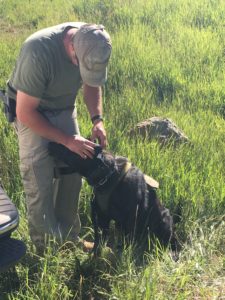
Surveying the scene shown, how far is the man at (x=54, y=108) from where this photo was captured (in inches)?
79.4

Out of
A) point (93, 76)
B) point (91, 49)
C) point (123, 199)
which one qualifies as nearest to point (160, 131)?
point (123, 199)

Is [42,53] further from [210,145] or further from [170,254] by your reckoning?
[210,145]

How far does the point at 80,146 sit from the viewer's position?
7.00 ft

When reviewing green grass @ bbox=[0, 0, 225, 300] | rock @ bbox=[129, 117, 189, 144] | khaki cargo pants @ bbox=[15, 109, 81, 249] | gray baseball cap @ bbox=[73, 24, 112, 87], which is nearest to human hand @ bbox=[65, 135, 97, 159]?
khaki cargo pants @ bbox=[15, 109, 81, 249]

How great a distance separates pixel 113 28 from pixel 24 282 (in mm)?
5005

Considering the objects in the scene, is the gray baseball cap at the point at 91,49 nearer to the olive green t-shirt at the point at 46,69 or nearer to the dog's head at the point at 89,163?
the olive green t-shirt at the point at 46,69

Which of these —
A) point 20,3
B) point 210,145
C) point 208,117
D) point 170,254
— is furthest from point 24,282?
point 20,3

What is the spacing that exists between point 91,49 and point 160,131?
1669mm

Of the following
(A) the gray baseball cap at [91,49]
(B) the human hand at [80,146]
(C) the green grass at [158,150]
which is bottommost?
(C) the green grass at [158,150]

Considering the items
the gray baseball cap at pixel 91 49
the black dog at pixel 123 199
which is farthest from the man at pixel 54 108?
the black dog at pixel 123 199

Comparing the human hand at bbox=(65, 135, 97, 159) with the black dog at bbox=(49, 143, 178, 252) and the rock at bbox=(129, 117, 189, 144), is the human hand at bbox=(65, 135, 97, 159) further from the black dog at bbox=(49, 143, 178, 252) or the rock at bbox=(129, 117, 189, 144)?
the rock at bbox=(129, 117, 189, 144)

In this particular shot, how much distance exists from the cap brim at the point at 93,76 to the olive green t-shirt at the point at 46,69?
0.18 meters

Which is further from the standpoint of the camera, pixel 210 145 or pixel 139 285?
pixel 210 145

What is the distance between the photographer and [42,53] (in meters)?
2.05
